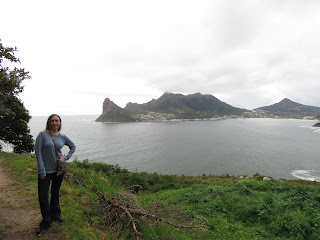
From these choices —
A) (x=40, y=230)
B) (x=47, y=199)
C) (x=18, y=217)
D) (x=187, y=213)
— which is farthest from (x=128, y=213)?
(x=187, y=213)

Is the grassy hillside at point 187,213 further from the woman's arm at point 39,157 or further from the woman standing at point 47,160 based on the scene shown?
the woman's arm at point 39,157

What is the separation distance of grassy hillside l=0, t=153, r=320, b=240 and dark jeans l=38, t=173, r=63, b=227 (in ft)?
1.47

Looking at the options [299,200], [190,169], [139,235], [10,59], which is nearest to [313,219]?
[299,200]

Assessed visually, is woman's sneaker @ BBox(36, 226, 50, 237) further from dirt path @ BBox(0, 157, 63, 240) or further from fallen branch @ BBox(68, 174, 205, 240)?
fallen branch @ BBox(68, 174, 205, 240)

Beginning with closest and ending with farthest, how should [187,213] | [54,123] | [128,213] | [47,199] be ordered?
[47,199]
[54,123]
[128,213]
[187,213]

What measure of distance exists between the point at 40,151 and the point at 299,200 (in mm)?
12252

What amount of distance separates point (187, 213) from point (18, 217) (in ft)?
20.4

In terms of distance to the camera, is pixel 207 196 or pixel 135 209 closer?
pixel 135 209

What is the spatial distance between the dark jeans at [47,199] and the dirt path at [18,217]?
271 millimetres

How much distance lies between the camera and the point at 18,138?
20828 mm

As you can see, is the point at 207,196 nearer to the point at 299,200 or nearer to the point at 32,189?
the point at 299,200

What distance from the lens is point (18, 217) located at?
4906 mm

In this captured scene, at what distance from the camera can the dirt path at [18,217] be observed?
162 inches

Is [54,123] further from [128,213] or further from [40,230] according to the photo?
[128,213]
